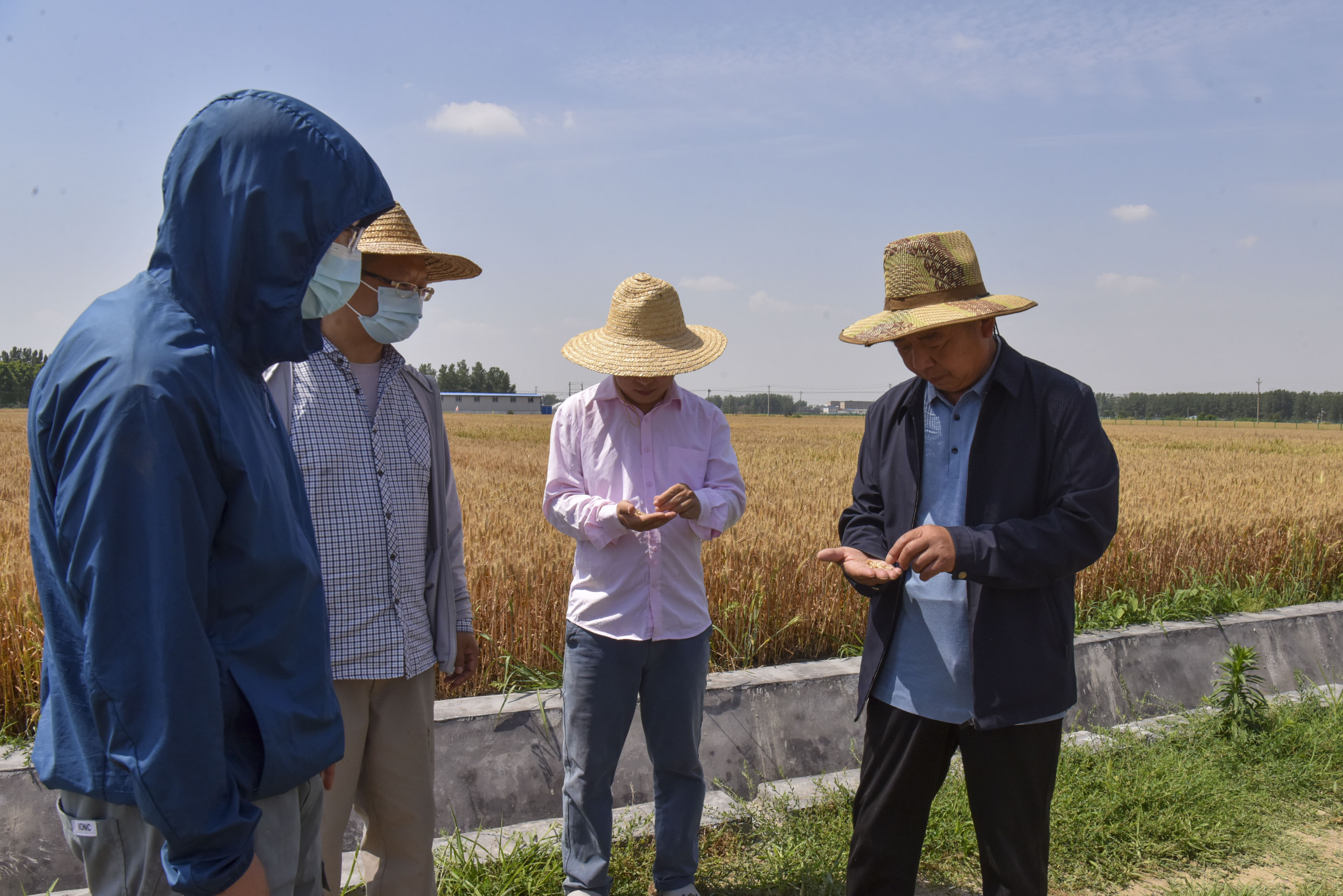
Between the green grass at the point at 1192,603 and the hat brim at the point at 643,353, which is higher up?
the hat brim at the point at 643,353

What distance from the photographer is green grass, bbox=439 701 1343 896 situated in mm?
3387

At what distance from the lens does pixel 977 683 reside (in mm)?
2598

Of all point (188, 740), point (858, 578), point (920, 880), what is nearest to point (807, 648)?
point (920, 880)

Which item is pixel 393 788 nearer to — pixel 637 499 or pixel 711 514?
pixel 637 499

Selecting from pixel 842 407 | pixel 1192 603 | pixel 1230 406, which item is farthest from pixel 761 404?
pixel 1192 603

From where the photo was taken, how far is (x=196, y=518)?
1.36 metres

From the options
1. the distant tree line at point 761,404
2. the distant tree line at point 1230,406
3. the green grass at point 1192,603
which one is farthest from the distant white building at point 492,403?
the green grass at point 1192,603

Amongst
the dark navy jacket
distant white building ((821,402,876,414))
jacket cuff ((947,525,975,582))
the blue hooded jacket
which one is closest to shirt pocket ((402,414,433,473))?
the blue hooded jacket

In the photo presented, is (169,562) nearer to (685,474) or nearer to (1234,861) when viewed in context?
(685,474)

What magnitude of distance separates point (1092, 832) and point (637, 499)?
2.38 metres

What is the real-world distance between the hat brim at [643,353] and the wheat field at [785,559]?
1.71m

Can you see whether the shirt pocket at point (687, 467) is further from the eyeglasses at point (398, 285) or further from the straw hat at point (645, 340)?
the eyeglasses at point (398, 285)

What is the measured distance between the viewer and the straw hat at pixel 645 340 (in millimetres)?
3264

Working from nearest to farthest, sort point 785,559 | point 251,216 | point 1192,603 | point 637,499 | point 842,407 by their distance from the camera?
point 251,216
point 637,499
point 785,559
point 1192,603
point 842,407
